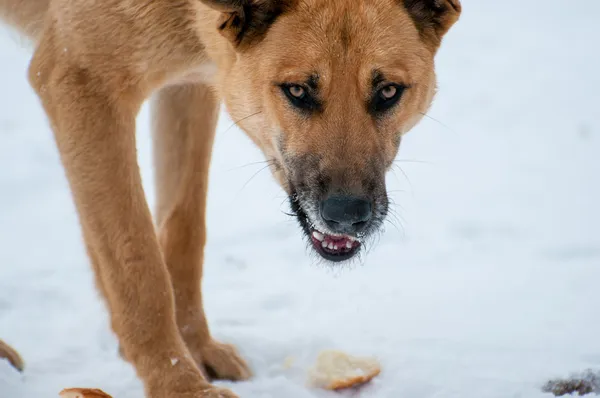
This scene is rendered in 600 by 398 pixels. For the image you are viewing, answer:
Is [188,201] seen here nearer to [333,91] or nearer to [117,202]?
[117,202]

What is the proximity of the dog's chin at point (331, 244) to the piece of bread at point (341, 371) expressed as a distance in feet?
2.08

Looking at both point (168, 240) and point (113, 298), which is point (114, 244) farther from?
point (168, 240)

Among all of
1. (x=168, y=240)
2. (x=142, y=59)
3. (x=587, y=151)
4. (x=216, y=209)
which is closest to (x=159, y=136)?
(x=168, y=240)

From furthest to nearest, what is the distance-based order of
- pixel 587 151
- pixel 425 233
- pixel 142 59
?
pixel 587 151
pixel 425 233
pixel 142 59

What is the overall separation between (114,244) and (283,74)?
3.27ft

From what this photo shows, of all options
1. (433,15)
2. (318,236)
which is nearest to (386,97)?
(433,15)

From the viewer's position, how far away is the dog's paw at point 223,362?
13.2 ft

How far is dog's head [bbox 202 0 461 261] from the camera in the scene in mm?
3170

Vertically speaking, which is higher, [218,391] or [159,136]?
[159,136]

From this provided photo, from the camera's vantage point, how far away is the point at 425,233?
5875 mm

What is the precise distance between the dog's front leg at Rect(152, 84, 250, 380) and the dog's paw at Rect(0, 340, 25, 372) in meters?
0.74

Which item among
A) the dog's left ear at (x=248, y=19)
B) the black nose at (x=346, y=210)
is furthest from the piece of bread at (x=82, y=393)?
the dog's left ear at (x=248, y=19)

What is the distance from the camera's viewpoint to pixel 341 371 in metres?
3.82

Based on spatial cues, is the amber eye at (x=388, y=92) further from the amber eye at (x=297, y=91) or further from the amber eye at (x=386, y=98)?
the amber eye at (x=297, y=91)
